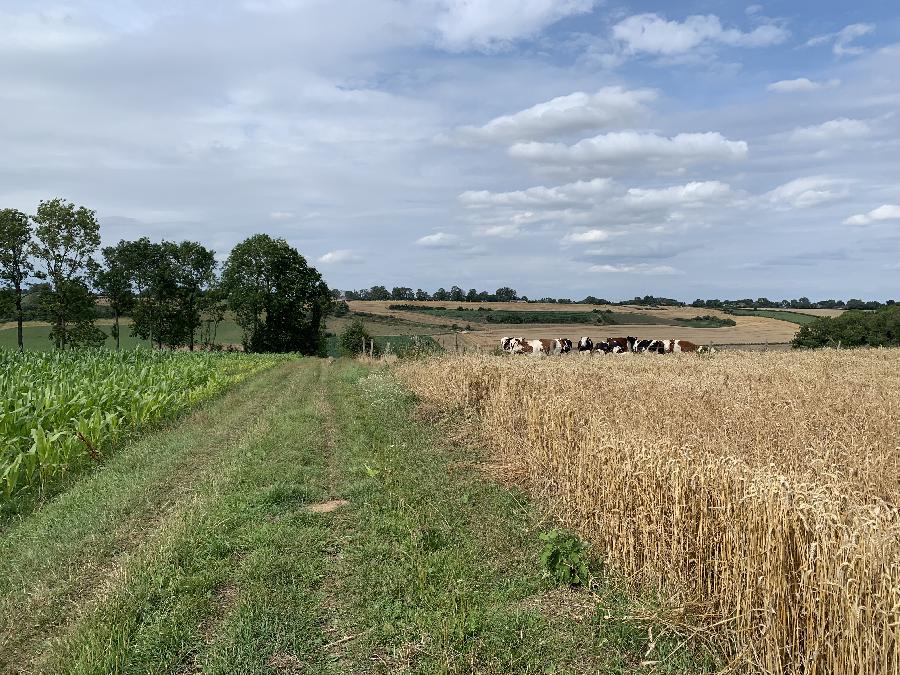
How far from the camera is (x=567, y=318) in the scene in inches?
3142

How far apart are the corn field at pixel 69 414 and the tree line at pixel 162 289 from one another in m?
37.0

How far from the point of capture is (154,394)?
1416 centimetres

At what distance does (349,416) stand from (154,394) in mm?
4800

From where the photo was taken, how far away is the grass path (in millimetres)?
4246

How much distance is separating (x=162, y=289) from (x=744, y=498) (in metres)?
74.8

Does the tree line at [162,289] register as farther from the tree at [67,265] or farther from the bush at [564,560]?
the bush at [564,560]

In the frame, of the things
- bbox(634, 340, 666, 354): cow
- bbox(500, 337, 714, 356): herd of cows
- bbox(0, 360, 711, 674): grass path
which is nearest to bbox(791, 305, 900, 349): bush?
bbox(500, 337, 714, 356): herd of cows

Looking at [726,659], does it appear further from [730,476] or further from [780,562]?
[730,476]

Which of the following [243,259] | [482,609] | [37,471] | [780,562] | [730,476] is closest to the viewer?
[780,562]

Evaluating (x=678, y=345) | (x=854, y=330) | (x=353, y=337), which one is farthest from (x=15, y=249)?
(x=854, y=330)

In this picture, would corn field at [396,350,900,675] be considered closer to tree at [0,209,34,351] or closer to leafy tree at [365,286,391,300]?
tree at [0,209,34,351]

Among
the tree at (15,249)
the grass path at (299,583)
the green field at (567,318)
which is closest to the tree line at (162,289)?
the tree at (15,249)

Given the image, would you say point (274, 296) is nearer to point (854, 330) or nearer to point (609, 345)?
point (609, 345)

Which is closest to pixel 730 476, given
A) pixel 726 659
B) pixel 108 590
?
pixel 726 659
